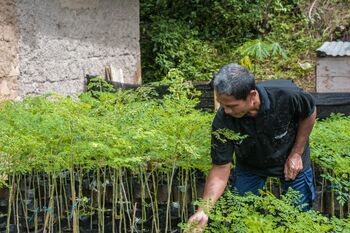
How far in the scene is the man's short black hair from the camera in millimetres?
4930

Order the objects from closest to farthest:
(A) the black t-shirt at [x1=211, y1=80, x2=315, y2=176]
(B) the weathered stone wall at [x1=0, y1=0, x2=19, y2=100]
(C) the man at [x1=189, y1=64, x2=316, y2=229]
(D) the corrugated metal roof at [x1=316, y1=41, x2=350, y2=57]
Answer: (C) the man at [x1=189, y1=64, x2=316, y2=229]
(A) the black t-shirt at [x1=211, y1=80, x2=315, y2=176]
(B) the weathered stone wall at [x1=0, y1=0, x2=19, y2=100]
(D) the corrugated metal roof at [x1=316, y1=41, x2=350, y2=57]

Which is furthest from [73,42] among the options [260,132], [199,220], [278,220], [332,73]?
[278,220]

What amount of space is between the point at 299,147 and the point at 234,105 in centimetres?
75

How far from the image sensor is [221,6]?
59.2 feet

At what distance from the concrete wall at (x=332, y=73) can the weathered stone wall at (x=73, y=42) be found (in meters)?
3.05

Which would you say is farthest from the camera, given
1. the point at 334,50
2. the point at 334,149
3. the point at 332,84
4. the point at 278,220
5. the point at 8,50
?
the point at 334,50

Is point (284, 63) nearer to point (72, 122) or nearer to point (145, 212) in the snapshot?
point (145, 212)

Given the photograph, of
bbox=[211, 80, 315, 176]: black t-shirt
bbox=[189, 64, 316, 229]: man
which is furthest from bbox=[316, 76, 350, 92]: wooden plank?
bbox=[211, 80, 315, 176]: black t-shirt

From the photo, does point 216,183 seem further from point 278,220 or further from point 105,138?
point 278,220

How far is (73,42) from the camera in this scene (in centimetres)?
1172

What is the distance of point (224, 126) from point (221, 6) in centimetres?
1300

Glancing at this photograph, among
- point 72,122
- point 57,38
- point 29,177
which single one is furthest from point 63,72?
point 72,122

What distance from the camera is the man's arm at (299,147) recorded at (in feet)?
18.1

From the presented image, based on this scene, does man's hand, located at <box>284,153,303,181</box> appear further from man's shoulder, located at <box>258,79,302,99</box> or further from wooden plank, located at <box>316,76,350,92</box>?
wooden plank, located at <box>316,76,350,92</box>
